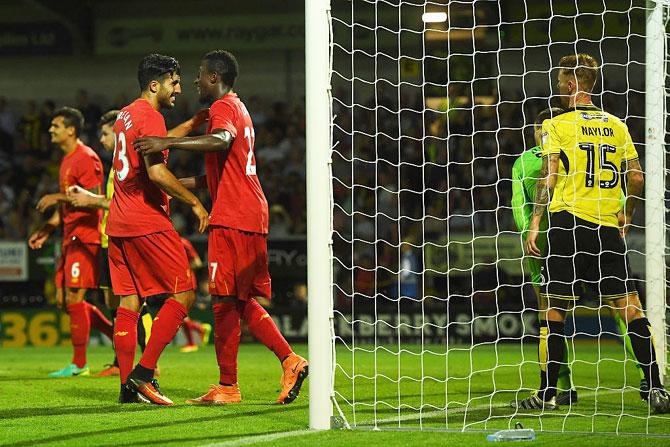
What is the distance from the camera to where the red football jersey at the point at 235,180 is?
6371 millimetres

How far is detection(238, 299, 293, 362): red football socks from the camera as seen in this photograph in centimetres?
644

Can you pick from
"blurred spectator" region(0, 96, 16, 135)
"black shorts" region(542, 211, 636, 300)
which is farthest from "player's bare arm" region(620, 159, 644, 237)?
"blurred spectator" region(0, 96, 16, 135)

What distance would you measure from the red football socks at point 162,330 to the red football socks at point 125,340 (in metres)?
0.20

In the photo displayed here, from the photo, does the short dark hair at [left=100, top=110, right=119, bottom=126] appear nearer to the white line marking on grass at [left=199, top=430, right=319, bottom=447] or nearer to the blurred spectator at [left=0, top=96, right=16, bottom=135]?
the white line marking on grass at [left=199, top=430, right=319, bottom=447]

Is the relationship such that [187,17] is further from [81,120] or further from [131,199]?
[131,199]

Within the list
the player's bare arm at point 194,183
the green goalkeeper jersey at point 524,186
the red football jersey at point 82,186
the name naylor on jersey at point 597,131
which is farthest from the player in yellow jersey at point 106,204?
the name naylor on jersey at point 597,131

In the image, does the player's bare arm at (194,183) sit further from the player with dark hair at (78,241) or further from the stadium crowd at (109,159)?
the stadium crowd at (109,159)

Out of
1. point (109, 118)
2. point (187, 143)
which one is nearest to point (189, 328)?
point (109, 118)

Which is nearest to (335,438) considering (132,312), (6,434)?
(6,434)

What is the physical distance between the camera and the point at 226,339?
21.0 ft

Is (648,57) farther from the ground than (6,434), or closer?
farther from the ground

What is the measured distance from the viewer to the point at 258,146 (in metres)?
18.7

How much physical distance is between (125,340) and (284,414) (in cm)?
133

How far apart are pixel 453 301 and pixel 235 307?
8136 mm
